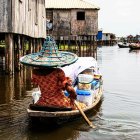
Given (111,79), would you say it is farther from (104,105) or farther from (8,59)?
(104,105)

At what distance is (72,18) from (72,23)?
0.44m

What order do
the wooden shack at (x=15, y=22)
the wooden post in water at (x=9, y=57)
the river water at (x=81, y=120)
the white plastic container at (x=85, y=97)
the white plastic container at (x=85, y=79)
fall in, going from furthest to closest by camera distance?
the wooden post in water at (x=9, y=57)
the wooden shack at (x=15, y=22)
the white plastic container at (x=85, y=79)
the white plastic container at (x=85, y=97)
the river water at (x=81, y=120)

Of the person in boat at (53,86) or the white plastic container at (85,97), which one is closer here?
the person in boat at (53,86)

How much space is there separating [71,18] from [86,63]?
70.5 feet

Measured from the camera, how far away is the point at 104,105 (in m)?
13.0

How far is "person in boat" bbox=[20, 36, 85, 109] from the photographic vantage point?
914cm

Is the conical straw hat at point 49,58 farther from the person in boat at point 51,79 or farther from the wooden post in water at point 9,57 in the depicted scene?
the wooden post in water at point 9,57

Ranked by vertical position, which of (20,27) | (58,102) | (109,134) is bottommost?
(109,134)

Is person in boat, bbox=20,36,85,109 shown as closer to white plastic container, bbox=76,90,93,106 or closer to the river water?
the river water

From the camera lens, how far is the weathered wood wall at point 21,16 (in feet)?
57.6

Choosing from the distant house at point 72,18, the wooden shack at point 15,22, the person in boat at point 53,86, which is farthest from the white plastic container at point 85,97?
the distant house at point 72,18

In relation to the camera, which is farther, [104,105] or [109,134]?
[104,105]

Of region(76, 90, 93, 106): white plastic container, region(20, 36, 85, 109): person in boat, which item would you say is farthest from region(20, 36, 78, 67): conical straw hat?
region(76, 90, 93, 106): white plastic container

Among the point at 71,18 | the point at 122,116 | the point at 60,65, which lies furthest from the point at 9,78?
the point at 71,18
